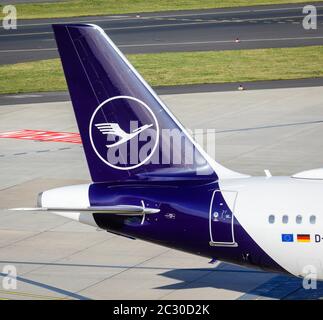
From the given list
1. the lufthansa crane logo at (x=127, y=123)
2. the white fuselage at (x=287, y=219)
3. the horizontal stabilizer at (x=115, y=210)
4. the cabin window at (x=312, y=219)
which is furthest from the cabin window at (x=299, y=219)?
the lufthansa crane logo at (x=127, y=123)

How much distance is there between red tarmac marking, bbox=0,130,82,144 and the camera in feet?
195

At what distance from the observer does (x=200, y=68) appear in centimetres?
8019

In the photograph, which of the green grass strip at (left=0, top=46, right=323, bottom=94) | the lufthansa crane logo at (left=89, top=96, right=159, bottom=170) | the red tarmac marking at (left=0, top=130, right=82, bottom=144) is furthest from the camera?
the green grass strip at (left=0, top=46, right=323, bottom=94)

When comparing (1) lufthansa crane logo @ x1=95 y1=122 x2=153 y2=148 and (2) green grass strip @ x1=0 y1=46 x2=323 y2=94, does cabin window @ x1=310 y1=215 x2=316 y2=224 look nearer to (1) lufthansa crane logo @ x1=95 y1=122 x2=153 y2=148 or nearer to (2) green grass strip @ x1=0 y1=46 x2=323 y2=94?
(1) lufthansa crane logo @ x1=95 y1=122 x2=153 y2=148

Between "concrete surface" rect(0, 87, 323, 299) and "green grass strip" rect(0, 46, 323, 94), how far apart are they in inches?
226

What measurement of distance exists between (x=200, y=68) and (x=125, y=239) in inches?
1638

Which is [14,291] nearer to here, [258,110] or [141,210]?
[141,210]

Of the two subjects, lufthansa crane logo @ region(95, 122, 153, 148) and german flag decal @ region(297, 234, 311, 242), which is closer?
german flag decal @ region(297, 234, 311, 242)

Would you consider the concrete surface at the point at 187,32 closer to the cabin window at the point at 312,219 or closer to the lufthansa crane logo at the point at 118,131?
the lufthansa crane logo at the point at 118,131

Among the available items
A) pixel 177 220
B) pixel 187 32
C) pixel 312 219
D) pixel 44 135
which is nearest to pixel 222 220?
pixel 177 220

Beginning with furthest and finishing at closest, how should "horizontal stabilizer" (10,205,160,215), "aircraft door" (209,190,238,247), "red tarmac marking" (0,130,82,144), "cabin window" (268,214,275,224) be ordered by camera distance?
"red tarmac marking" (0,130,82,144), "horizontal stabilizer" (10,205,160,215), "aircraft door" (209,190,238,247), "cabin window" (268,214,275,224)

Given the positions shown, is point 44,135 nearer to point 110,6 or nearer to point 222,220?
point 222,220

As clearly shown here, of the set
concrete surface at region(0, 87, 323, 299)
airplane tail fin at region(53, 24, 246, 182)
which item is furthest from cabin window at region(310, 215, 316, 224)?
concrete surface at region(0, 87, 323, 299)

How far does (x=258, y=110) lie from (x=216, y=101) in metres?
4.23
